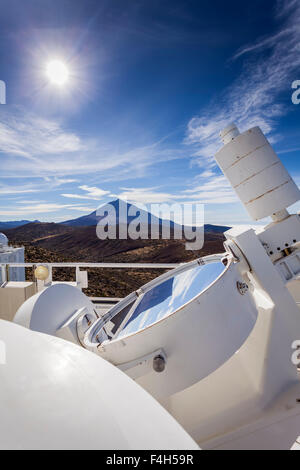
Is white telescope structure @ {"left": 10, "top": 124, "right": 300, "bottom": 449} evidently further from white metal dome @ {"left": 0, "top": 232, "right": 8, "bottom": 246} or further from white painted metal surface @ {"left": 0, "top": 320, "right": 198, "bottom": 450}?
white metal dome @ {"left": 0, "top": 232, "right": 8, "bottom": 246}

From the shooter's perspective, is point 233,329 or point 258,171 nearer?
point 233,329

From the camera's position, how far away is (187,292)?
3.79 ft

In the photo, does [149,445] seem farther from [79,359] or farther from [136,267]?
[136,267]

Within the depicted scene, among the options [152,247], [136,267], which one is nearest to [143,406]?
[136,267]

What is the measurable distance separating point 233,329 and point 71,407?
2.48ft

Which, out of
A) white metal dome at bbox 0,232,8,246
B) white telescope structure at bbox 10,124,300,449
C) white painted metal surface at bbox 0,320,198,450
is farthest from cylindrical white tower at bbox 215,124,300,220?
white metal dome at bbox 0,232,8,246

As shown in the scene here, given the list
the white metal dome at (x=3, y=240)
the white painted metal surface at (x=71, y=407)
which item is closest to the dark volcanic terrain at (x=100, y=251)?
the white metal dome at (x=3, y=240)

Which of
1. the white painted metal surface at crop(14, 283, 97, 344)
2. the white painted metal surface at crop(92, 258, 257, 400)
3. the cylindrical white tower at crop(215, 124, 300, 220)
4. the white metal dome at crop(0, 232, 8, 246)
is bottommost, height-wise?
the white painted metal surface at crop(92, 258, 257, 400)

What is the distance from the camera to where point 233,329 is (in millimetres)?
941

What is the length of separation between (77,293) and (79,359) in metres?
1.13

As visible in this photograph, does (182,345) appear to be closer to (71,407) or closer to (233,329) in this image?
(233,329)

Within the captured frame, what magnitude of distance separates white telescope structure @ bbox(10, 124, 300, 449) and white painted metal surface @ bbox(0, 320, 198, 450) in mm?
507

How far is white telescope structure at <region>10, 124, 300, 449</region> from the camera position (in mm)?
888

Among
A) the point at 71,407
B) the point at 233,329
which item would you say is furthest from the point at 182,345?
the point at 71,407
